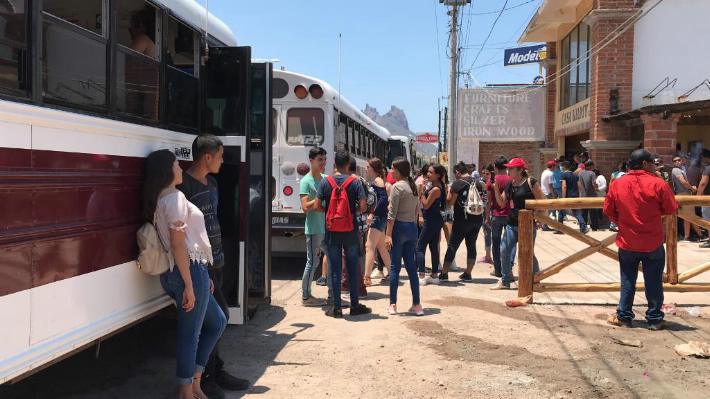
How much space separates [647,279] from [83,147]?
204 inches

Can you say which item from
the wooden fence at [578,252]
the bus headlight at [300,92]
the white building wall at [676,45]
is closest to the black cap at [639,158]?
the wooden fence at [578,252]

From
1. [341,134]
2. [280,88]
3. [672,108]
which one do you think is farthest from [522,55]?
[280,88]

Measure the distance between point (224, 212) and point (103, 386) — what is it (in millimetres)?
1565

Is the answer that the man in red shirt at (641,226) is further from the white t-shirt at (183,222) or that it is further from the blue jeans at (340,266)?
the white t-shirt at (183,222)

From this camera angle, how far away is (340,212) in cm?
610

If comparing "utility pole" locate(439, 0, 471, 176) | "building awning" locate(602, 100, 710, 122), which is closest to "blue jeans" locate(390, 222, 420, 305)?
"building awning" locate(602, 100, 710, 122)

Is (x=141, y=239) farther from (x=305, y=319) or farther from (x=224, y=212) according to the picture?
(x=305, y=319)

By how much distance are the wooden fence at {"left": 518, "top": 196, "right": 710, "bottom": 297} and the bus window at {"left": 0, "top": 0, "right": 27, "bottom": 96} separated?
536 cm

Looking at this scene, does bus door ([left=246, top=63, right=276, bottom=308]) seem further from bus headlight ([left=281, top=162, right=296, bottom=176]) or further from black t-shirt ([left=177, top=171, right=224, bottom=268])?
bus headlight ([left=281, top=162, right=296, bottom=176])

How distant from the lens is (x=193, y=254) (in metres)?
3.55

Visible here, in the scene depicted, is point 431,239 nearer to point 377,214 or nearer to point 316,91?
point 377,214

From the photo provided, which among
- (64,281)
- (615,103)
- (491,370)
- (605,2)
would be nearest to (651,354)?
(491,370)

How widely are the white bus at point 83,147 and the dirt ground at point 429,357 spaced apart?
1042 mm

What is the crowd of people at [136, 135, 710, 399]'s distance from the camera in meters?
3.61
